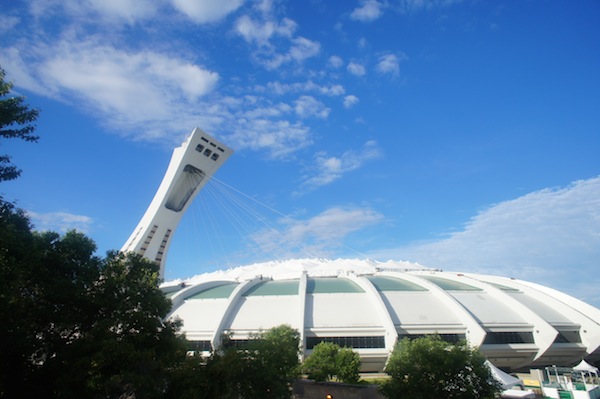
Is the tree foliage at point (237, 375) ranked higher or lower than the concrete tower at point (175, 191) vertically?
lower

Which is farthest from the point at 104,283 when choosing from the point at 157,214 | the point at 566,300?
the point at 566,300

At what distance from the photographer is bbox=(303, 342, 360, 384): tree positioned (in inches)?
992

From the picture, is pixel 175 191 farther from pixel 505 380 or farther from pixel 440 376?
pixel 505 380

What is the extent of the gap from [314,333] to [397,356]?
13.1 metres

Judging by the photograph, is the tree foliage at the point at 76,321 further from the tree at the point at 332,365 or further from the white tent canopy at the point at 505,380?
the white tent canopy at the point at 505,380

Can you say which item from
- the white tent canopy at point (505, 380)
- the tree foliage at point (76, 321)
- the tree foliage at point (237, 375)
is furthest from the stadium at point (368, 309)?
the tree foliage at point (76, 321)

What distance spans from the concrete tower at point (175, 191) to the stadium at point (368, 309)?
4.9 inches

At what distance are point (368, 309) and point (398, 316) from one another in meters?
2.93

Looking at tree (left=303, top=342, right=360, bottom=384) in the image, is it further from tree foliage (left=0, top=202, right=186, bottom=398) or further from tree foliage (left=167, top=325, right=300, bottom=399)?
tree foliage (left=0, top=202, right=186, bottom=398)

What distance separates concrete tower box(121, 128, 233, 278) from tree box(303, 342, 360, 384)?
71.4 feet

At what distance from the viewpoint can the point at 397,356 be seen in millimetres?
20797

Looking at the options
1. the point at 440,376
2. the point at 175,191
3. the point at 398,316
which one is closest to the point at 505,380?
the point at 440,376

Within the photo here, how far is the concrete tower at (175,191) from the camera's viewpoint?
134 feet

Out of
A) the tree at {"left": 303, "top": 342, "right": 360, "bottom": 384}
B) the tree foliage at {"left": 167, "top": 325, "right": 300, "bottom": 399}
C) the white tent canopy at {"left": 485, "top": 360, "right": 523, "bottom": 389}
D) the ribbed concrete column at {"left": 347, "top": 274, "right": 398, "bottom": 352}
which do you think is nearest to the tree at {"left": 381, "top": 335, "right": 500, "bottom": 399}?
the white tent canopy at {"left": 485, "top": 360, "right": 523, "bottom": 389}
